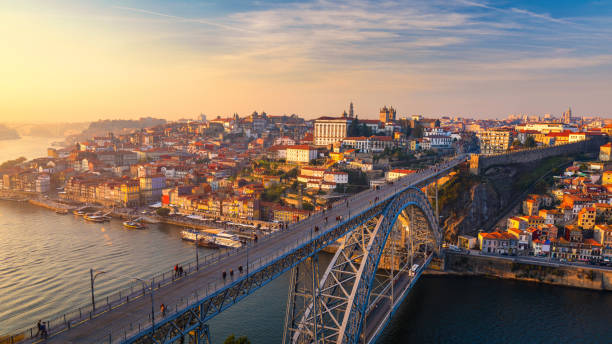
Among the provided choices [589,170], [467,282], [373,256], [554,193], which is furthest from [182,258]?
[589,170]

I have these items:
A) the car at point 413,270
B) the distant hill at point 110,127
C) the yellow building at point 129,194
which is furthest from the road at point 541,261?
the distant hill at point 110,127

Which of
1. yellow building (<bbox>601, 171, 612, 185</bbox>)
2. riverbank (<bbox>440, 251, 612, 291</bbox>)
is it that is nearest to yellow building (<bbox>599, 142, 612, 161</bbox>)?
yellow building (<bbox>601, 171, 612, 185</bbox>)

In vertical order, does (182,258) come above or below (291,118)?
below

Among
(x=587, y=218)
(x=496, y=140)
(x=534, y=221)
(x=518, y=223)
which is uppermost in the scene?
(x=496, y=140)

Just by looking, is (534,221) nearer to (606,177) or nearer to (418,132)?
(606,177)

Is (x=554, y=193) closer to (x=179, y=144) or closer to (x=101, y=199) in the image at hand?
(x=101, y=199)

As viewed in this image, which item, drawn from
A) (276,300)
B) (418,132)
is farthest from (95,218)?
(418,132)

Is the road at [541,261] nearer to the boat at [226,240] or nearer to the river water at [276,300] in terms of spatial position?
the river water at [276,300]
